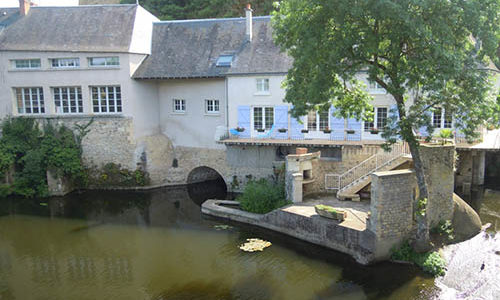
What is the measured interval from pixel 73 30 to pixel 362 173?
56.4 ft

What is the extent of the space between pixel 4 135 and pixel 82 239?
407 inches

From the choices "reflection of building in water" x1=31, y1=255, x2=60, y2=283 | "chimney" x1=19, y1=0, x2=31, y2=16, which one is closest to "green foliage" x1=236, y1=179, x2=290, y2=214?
"reflection of building in water" x1=31, y1=255, x2=60, y2=283

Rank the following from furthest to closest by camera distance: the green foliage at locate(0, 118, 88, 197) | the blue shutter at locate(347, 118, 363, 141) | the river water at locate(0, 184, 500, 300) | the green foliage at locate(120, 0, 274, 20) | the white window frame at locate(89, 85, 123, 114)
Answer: the green foliage at locate(120, 0, 274, 20) → the white window frame at locate(89, 85, 123, 114) → the green foliage at locate(0, 118, 88, 197) → the blue shutter at locate(347, 118, 363, 141) → the river water at locate(0, 184, 500, 300)

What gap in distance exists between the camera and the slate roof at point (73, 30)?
77.2 ft

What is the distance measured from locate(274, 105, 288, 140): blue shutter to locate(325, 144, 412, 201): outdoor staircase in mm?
3565

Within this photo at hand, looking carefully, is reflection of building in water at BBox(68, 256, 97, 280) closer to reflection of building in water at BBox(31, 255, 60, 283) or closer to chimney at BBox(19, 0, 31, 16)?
reflection of building in water at BBox(31, 255, 60, 283)

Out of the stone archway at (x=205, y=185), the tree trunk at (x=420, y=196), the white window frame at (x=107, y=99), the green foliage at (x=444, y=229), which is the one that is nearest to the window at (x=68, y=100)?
the white window frame at (x=107, y=99)

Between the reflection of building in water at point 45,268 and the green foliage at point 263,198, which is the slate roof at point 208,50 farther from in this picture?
the reflection of building in water at point 45,268

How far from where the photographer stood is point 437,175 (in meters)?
14.6

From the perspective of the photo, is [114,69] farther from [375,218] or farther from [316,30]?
[375,218]

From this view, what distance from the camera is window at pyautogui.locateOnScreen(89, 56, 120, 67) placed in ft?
76.9

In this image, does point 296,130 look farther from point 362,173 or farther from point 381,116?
point 362,173

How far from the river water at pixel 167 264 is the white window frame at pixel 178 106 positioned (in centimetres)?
662

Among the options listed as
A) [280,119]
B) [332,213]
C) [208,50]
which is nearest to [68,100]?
[208,50]
